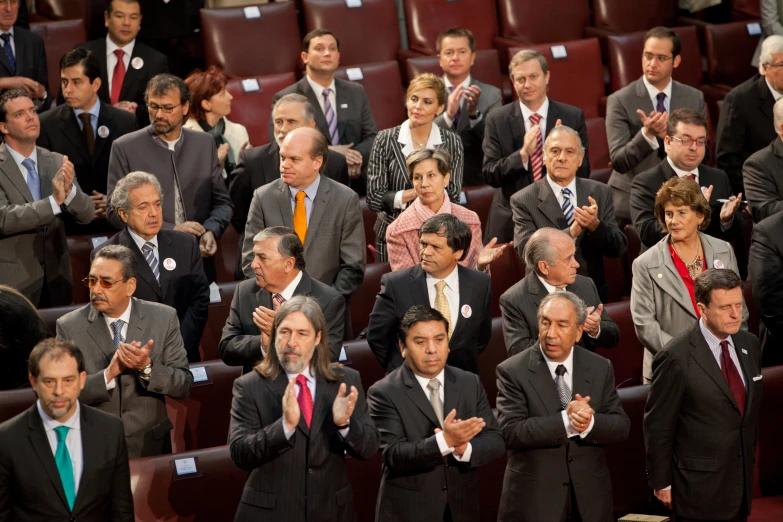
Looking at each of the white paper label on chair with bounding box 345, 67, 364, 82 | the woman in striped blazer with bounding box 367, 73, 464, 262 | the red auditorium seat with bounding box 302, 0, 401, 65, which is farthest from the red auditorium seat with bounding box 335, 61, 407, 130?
the woman in striped blazer with bounding box 367, 73, 464, 262

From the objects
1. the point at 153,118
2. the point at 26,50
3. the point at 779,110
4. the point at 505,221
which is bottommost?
the point at 505,221

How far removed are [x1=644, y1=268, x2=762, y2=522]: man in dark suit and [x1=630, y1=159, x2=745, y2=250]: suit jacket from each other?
3.56 ft

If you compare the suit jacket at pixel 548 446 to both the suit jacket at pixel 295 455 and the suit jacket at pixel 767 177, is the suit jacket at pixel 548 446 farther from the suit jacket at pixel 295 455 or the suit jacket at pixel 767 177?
the suit jacket at pixel 767 177

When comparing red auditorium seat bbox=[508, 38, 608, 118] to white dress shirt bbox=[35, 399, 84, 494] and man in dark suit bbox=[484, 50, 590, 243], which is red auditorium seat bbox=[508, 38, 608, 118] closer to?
man in dark suit bbox=[484, 50, 590, 243]

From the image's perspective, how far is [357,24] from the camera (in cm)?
704

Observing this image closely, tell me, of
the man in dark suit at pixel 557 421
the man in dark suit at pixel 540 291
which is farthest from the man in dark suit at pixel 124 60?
the man in dark suit at pixel 557 421

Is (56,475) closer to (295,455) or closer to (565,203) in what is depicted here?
(295,455)

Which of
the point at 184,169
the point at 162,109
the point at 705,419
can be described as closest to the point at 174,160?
the point at 184,169

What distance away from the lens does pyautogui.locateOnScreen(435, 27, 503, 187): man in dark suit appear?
232 inches

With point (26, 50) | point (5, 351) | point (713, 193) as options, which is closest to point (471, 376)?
point (5, 351)

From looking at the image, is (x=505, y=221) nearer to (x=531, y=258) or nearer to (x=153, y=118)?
(x=531, y=258)

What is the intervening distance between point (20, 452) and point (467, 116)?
3208 millimetres

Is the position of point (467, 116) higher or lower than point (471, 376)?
higher

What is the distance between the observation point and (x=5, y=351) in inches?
164
